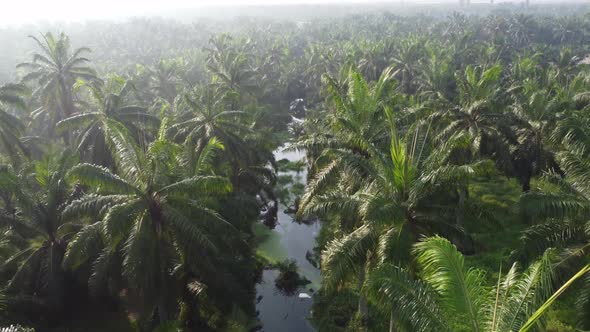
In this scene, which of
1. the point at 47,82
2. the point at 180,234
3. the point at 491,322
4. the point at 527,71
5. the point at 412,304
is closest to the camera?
the point at 491,322

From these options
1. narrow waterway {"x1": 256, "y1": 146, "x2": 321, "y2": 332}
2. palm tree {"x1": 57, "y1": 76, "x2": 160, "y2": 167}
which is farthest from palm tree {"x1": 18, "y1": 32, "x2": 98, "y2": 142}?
narrow waterway {"x1": 256, "y1": 146, "x2": 321, "y2": 332}

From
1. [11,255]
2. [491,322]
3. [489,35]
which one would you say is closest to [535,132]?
[491,322]

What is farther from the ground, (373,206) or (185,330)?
(373,206)

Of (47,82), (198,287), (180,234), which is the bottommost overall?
(198,287)

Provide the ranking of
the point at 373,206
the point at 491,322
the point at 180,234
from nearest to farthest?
the point at 491,322 → the point at 373,206 → the point at 180,234

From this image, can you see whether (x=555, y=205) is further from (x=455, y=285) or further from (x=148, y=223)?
(x=148, y=223)

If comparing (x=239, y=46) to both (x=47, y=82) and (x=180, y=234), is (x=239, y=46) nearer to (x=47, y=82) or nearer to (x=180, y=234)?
(x=47, y=82)

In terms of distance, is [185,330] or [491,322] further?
[185,330]
